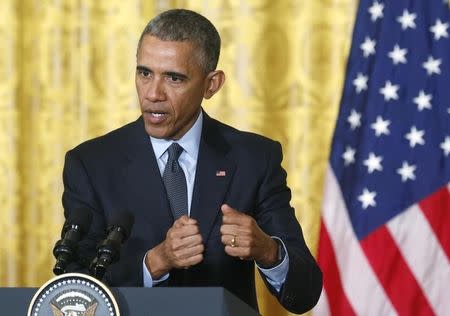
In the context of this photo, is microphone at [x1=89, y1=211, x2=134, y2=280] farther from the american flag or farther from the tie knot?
the american flag

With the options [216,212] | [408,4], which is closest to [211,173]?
[216,212]

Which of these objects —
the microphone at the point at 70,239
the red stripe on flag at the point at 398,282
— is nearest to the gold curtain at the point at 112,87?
the red stripe on flag at the point at 398,282

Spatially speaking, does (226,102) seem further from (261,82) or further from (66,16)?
(66,16)

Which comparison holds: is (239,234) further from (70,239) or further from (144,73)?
(144,73)

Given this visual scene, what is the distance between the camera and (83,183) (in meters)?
2.96

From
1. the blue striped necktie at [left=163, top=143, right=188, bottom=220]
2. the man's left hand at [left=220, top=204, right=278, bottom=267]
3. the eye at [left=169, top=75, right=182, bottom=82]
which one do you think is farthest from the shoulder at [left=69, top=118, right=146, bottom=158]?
the man's left hand at [left=220, top=204, right=278, bottom=267]

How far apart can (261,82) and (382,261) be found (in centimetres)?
99

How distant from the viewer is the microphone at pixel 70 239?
217 centimetres

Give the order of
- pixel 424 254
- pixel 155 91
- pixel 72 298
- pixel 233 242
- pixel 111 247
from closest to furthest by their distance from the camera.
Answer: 1. pixel 72 298
2. pixel 111 247
3. pixel 233 242
4. pixel 155 91
5. pixel 424 254

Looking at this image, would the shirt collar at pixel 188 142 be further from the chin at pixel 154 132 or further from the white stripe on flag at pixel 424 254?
the white stripe on flag at pixel 424 254

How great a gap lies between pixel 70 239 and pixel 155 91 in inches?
28.9

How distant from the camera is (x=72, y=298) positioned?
6.77ft

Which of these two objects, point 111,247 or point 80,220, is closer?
point 111,247

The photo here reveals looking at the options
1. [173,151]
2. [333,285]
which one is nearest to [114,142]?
[173,151]
